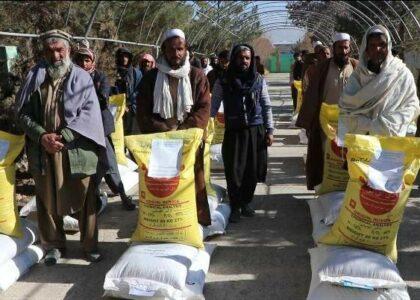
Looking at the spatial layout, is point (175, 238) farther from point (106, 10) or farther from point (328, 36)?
point (328, 36)

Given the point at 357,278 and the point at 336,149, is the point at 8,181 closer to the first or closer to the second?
the point at 357,278

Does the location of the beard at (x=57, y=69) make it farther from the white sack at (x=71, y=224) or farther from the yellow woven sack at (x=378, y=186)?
the yellow woven sack at (x=378, y=186)

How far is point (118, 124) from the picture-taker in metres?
5.77

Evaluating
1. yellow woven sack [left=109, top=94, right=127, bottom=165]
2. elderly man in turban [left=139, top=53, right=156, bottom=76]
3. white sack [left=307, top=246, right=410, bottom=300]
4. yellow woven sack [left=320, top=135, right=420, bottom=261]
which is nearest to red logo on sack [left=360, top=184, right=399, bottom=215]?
yellow woven sack [left=320, top=135, right=420, bottom=261]

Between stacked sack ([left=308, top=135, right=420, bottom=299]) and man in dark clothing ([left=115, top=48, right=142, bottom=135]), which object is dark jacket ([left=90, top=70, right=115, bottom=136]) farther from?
stacked sack ([left=308, top=135, right=420, bottom=299])

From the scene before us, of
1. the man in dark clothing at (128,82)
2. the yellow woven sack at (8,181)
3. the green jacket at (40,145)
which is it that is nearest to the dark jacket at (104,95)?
the green jacket at (40,145)

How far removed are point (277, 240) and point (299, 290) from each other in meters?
0.90

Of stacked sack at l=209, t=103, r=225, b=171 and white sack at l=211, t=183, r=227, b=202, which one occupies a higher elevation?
stacked sack at l=209, t=103, r=225, b=171

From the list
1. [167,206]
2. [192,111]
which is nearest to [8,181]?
[167,206]

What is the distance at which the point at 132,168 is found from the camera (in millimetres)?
6043

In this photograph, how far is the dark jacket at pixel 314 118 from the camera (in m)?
4.41

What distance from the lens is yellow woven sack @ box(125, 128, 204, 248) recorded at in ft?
10.9

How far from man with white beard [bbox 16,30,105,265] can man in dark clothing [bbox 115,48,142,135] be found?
247 centimetres

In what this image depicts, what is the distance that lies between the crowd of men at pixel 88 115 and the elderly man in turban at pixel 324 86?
1.50ft
